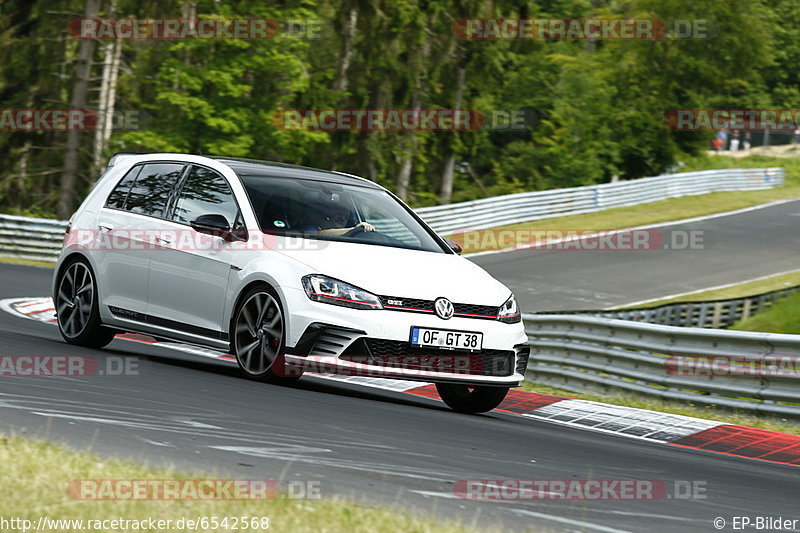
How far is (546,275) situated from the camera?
26.0 metres

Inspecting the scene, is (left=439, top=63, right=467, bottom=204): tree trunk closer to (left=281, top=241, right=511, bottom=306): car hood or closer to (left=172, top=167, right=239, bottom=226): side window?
(left=172, top=167, right=239, bottom=226): side window

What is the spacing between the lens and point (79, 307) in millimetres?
10234

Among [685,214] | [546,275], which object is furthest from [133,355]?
[685,214]

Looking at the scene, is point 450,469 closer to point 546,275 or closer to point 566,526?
point 566,526

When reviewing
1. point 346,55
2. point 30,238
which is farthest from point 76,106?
point 346,55

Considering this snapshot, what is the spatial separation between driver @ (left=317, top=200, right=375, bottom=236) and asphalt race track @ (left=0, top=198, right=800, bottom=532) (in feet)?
3.90

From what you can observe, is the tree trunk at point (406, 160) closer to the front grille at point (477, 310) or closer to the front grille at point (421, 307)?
the front grille at point (477, 310)

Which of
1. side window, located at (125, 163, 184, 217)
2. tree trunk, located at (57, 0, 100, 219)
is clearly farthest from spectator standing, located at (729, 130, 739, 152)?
side window, located at (125, 163, 184, 217)

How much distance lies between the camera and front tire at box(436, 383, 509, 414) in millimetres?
9141

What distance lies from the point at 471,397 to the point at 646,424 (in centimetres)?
146

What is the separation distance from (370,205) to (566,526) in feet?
16.2

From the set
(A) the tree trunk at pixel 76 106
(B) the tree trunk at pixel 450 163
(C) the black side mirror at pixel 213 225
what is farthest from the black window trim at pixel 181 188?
(B) the tree trunk at pixel 450 163

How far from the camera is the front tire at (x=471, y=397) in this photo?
9.14 metres

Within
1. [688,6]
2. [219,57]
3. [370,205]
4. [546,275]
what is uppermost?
[688,6]
